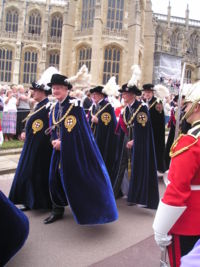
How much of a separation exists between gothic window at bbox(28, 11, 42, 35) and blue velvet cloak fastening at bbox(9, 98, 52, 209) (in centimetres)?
3941

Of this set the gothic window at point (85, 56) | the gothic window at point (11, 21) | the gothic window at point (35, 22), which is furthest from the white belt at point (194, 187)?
the gothic window at point (11, 21)

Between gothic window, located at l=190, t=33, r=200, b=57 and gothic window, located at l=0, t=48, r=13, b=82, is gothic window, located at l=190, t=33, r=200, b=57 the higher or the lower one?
the higher one

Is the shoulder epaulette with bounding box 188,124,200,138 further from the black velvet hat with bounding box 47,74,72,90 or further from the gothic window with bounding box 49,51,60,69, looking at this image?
the gothic window with bounding box 49,51,60,69

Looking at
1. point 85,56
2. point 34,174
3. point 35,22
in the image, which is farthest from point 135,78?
point 35,22

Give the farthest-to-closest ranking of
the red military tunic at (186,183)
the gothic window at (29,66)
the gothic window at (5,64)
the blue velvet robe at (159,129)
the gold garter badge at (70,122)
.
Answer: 1. the gothic window at (29,66)
2. the gothic window at (5,64)
3. the blue velvet robe at (159,129)
4. the gold garter badge at (70,122)
5. the red military tunic at (186,183)

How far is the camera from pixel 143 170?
491 cm

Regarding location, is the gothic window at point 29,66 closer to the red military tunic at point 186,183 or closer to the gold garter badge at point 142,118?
the gold garter badge at point 142,118

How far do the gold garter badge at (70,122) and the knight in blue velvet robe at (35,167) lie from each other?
0.61m

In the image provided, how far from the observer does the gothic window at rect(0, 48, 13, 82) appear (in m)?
38.8

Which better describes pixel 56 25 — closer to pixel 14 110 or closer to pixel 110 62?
pixel 110 62

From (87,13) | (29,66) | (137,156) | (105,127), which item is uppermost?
(87,13)

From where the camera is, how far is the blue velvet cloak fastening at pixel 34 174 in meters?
4.34

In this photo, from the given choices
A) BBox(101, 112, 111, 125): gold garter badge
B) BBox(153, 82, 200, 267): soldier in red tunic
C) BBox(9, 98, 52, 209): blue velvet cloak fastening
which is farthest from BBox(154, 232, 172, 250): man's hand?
BBox(101, 112, 111, 125): gold garter badge

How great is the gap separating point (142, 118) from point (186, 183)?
10.8ft
